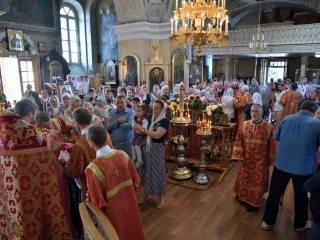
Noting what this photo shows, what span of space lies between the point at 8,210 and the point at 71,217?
76 cm

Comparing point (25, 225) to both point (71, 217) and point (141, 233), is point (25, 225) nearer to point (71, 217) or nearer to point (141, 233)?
point (71, 217)

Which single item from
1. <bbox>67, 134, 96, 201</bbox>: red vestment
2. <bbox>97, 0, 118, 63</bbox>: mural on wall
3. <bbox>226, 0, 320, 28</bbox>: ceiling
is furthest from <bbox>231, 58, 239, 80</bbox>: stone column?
<bbox>67, 134, 96, 201</bbox>: red vestment

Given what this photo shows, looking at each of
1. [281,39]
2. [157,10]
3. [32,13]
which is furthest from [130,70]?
[281,39]

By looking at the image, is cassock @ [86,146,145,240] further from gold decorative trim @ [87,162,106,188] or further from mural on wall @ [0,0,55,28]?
mural on wall @ [0,0,55,28]

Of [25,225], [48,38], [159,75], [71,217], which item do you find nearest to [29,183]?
[25,225]

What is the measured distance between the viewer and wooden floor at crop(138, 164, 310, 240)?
321cm

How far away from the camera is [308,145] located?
2.86 m

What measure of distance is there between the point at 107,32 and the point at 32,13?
4.35 metres

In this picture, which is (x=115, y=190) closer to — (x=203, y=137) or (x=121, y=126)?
(x=121, y=126)

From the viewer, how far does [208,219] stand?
140 inches

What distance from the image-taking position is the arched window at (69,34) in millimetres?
15227

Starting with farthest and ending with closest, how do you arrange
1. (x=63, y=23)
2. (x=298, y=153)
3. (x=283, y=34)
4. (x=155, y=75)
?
(x=63, y=23) → (x=283, y=34) → (x=155, y=75) → (x=298, y=153)

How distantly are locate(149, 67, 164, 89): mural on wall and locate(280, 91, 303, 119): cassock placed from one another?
6.17 m

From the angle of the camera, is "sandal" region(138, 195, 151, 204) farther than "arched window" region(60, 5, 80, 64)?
No
